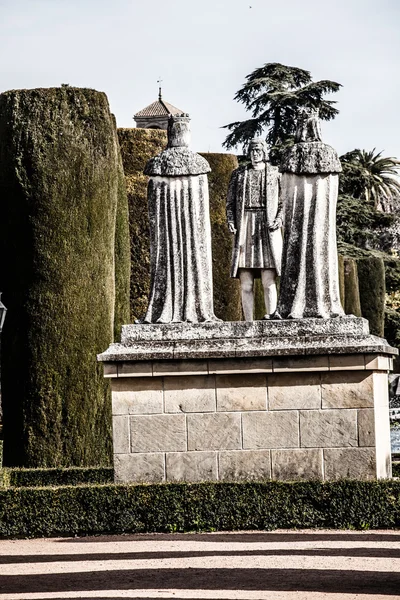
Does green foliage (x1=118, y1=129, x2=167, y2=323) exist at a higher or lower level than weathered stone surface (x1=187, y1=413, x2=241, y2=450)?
higher

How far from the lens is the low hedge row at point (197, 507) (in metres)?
13.1

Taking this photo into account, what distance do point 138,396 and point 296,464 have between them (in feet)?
6.21

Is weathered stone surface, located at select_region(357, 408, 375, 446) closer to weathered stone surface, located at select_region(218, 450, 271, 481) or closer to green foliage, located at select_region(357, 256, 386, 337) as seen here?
weathered stone surface, located at select_region(218, 450, 271, 481)

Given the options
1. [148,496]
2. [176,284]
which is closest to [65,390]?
[176,284]

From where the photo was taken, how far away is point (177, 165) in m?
15.1

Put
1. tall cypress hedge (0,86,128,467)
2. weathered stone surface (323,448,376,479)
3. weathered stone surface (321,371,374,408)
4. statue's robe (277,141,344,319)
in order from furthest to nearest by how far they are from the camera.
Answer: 1. tall cypress hedge (0,86,128,467)
2. statue's robe (277,141,344,319)
3. weathered stone surface (321,371,374,408)
4. weathered stone surface (323,448,376,479)

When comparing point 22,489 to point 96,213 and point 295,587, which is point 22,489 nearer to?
point 295,587

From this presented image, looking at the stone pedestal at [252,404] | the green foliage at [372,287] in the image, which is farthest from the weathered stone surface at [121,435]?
the green foliage at [372,287]

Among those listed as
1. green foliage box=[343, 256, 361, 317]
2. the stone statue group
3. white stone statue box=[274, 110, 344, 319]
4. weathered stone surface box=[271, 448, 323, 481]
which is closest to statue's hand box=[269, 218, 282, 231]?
the stone statue group

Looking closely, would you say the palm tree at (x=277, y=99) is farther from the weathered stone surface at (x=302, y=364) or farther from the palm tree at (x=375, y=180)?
the weathered stone surface at (x=302, y=364)

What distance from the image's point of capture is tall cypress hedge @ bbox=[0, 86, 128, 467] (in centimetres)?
1864

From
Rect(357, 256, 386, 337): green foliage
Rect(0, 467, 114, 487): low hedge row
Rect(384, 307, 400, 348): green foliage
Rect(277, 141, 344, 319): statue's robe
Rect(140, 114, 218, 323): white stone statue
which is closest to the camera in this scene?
Rect(277, 141, 344, 319): statue's robe

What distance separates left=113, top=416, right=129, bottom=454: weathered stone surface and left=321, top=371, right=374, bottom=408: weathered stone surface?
2.19 metres

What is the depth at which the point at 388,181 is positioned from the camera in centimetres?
6278
